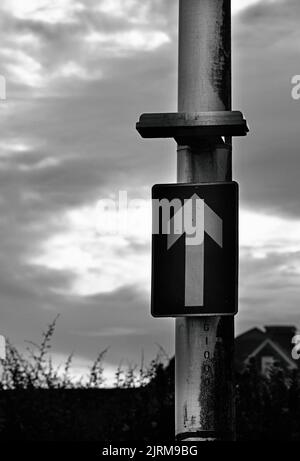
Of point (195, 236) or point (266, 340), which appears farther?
point (266, 340)

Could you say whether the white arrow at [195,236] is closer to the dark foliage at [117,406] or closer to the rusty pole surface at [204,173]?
the rusty pole surface at [204,173]

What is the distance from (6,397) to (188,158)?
31.9 feet

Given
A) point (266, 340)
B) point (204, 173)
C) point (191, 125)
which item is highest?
point (266, 340)

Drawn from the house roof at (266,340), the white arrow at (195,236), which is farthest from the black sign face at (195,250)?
the house roof at (266,340)

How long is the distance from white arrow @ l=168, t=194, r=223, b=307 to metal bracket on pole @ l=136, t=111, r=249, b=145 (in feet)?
1.19

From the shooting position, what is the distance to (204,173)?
6070 mm

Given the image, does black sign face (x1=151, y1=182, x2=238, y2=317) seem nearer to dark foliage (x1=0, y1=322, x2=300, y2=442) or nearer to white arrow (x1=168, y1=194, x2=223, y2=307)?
white arrow (x1=168, y1=194, x2=223, y2=307)

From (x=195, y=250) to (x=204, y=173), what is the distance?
46 cm

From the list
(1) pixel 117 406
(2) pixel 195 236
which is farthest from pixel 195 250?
(1) pixel 117 406

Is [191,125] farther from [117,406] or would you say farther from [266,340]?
[266,340]

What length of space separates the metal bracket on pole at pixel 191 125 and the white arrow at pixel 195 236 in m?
0.36

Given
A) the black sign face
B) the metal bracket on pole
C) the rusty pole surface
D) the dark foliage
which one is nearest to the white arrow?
the black sign face

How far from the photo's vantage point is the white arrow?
19.3 ft
